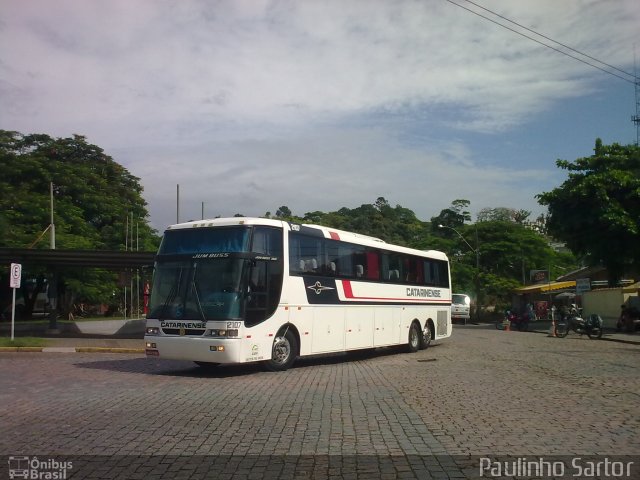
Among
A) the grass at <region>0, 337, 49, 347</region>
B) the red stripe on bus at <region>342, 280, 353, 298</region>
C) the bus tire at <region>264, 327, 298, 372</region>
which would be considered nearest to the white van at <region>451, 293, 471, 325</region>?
the red stripe on bus at <region>342, 280, 353, 298</region>

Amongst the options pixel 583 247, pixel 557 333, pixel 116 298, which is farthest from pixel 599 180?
pixel 116 298

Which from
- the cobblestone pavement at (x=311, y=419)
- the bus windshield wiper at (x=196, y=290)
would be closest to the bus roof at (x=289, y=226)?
the bus windshield wiper at (x=196, y=290)

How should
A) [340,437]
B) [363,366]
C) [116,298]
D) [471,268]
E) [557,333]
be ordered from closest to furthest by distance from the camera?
[340,437] → [363,366] → [557,333] → [116,298] → [471,268]

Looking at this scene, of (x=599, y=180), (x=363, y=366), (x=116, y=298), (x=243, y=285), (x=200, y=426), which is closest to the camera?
(x=200, y=426)

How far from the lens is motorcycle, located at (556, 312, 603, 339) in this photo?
89.2ft

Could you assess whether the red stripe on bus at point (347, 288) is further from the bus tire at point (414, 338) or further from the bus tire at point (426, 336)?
the bus tire at point (426, 336)

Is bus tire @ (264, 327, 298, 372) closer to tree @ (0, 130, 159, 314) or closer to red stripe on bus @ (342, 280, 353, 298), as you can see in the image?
red stripe on bus @ (342, 280, 353, 298)

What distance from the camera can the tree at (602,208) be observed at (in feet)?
102

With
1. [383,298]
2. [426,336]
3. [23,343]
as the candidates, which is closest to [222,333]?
[383,298]

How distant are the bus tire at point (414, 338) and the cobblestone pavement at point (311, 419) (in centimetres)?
562

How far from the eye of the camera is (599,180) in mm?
31828

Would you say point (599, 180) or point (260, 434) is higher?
point (599, 180)

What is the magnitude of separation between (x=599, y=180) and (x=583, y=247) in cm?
398

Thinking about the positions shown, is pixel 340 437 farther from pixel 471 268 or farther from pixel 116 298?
pixel 471 268
